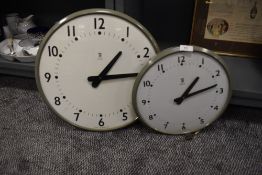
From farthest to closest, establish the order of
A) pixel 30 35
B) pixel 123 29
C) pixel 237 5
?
pixel 30 35 < pixel 237 5 < pixel 123 29

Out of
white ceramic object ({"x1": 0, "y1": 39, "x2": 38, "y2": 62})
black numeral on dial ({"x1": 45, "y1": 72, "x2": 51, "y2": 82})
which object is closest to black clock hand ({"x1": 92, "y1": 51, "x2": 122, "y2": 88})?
black numeral on dial ({"x1": 45, "y1": 72, "x2": 51, "y2": 82})

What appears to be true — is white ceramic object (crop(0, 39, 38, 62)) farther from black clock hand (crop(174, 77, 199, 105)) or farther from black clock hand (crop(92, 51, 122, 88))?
black clock hand (crop(174, 77, 199, 105))

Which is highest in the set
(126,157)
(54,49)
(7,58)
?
(54,49)

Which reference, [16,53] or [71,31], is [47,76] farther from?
[16,53]

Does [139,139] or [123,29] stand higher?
[123,29]

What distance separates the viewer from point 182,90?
2.55 feet

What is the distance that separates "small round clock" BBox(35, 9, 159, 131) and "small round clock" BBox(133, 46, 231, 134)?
46mm

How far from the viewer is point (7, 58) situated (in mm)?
A: 995

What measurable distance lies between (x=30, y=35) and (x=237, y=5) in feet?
2.25

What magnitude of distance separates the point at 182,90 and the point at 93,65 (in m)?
0.23

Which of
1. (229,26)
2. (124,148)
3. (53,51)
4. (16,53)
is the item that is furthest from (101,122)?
(229,26)

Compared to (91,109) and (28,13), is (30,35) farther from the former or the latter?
(91,109)

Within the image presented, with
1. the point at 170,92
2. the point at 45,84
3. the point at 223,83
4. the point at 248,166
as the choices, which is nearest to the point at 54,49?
the point at 45,84

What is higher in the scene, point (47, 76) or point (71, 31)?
point (71, 31)
